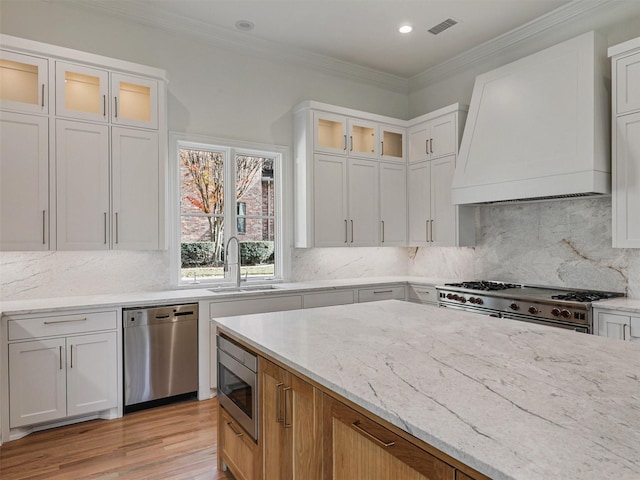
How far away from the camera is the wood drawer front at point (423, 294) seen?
14.4 ft

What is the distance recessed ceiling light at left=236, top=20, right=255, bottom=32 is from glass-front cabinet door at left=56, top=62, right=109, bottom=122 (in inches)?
54.0

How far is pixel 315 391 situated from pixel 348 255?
3.70 meters

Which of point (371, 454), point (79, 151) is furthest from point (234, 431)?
point (79, 151)

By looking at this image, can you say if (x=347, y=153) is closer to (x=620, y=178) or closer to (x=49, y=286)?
(x=620, y=178)

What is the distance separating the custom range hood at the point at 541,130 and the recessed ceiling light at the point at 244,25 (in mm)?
2329

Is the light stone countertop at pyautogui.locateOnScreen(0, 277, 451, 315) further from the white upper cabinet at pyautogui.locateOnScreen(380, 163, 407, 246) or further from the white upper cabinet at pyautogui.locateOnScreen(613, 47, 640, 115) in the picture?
the white upper cabinet at pyautogui.locateOnScreen(613, 47, 640, 115)

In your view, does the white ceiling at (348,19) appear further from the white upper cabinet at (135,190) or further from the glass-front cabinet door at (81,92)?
the white upper cabinet at (135,190)

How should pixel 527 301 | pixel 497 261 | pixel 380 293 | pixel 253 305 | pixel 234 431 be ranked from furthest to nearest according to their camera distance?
pixel 380 293 < pixel 497 261 < pixel 253 305 < pixel 527 301 < pixel 234 431

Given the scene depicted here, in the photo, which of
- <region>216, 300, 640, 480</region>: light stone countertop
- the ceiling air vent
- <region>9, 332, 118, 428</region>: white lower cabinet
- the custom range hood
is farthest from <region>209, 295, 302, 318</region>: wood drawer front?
the ceiling air vent

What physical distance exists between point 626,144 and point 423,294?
2292 millimetres

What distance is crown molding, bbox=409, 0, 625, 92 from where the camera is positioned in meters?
3.64

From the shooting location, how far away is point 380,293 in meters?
4.57

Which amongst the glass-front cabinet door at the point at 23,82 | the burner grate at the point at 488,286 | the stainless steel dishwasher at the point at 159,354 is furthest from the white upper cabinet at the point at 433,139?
the glass-front cabinet door at the point at 23,82

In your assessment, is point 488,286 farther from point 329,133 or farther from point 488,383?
point 488,383
